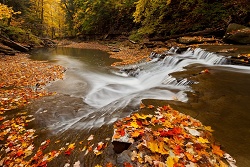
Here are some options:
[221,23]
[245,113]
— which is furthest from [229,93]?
[221,23]

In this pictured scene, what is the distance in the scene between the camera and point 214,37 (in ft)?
42.8

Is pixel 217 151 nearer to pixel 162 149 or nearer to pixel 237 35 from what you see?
pixel 162 149

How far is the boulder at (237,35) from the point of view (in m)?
10.2

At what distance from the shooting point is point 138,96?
4.84 meters

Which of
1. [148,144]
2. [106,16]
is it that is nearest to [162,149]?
[148,144]

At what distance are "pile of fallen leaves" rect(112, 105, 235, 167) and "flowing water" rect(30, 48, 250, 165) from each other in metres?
0.31

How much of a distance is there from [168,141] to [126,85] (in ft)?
19.5

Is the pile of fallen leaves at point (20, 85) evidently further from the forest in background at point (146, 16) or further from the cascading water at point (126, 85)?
the forest in background at point (146, 16)

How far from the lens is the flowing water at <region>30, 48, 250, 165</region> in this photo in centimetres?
354

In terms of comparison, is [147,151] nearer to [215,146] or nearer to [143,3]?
[215,146]

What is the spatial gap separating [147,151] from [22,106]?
4.90 metres

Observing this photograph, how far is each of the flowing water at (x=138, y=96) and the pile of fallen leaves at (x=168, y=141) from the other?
0.31 m

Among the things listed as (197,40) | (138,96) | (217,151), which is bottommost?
(138,96)

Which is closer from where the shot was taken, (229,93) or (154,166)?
(154,166)
